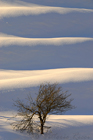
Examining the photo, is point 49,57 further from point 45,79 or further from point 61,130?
point 61,130

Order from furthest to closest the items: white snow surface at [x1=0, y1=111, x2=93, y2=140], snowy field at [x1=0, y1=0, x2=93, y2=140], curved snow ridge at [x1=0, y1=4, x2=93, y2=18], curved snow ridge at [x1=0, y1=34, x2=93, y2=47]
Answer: curved snow ridge at [x1=0, y1=4, x2=93, y2=18] → curved snow ridge at [x1=0, y1=34, x2=93, y2=47] → snowy field at [x1=0, y1=0, x2=93, y2=140] → white snow surface at [x1=0, y1=111, x2=93, y2=140]

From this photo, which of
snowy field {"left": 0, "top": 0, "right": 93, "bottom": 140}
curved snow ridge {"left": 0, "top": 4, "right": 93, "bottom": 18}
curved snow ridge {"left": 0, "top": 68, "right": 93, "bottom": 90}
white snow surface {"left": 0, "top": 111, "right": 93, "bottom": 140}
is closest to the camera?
white snow surface {"left": 0, "top": 111, "right": 93, "bottom": 140}

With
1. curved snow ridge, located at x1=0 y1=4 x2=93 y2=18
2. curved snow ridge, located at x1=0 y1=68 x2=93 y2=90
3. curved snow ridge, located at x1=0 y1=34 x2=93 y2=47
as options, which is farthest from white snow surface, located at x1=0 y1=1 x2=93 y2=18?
curved snow ridge, located at x1=0 y1=68 x2=93 y2=90

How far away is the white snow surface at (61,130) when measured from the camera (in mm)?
19906

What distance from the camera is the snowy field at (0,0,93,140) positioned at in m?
22.1

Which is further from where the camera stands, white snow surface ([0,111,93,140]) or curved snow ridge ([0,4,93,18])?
curved snow ridge ([0,4,93,18])

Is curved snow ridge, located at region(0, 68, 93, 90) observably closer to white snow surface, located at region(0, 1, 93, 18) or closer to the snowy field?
the snowy field

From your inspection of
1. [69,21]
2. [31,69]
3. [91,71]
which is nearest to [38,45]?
[31,69]

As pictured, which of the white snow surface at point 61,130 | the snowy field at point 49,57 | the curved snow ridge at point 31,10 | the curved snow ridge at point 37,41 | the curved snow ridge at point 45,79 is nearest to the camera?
the white snow surface at point 61,130

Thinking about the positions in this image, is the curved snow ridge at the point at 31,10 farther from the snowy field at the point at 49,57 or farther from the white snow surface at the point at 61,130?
the white snow surface at the point at 61,130

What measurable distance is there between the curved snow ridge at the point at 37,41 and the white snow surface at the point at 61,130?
63.9ft

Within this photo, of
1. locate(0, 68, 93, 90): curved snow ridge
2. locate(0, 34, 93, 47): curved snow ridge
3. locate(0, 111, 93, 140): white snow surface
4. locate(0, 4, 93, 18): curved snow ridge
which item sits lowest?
locate(0, 111, 93, 140): white snow surface

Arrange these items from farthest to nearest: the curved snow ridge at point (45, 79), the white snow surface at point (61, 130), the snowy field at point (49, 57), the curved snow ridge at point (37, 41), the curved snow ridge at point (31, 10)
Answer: the curved snow ridge at point (31, 10)
the curved snow ridge at point (37, 41)
the curved snow ridge at point (45, 79)
the snowy field at point (49, 57)
the white snow surface at point (61, 130)

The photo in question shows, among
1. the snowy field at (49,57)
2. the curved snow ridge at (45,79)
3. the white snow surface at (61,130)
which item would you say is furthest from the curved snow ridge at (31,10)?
the white snow surface at (61,130)
